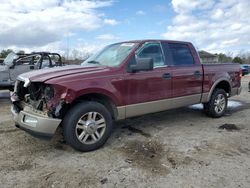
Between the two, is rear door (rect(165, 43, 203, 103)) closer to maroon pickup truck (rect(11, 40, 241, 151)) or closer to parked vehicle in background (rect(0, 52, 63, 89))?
maroon pickup truck (rect(11, 40, 241, 151))

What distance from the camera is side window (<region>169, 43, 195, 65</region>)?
19.2 feet

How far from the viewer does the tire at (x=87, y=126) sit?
13.7ft

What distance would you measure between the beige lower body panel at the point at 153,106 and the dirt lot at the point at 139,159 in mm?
474

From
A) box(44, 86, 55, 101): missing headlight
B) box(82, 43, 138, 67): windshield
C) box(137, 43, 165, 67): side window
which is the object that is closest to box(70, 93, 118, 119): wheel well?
box(44, 86, 55, 101): missing headlight

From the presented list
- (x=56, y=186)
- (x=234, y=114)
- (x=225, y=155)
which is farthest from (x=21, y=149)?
(x=234, y=114)

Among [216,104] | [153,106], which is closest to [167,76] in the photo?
[153,106]

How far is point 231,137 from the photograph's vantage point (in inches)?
202

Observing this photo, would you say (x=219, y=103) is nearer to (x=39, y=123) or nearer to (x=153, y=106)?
(x=153, y=106)

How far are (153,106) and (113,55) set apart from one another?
50.4 inches

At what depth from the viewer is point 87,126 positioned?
4.33 m

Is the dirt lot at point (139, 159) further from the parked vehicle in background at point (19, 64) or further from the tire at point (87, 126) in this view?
the parked vehicle in background at point (19, 64)

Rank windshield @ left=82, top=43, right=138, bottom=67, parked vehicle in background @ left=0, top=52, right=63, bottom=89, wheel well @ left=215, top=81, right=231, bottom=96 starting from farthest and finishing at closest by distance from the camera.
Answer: parked vehicle in background @ left=0, top=52, right=63, bottom=89, wheel well @ left=215, top=81, right=231, bottom=96, windshield @ left=82, top=43, right=138, bottom=67

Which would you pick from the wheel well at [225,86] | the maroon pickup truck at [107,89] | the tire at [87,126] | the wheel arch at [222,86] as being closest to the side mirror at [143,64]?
the maroon pickup truck at [107,89]

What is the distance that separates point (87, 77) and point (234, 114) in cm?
457
